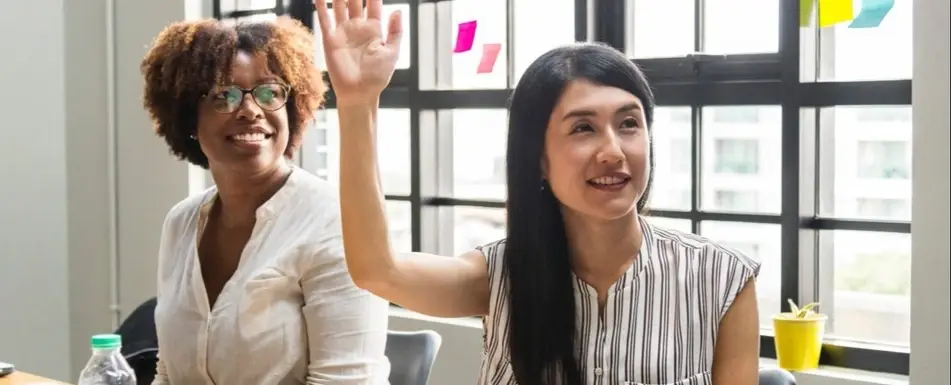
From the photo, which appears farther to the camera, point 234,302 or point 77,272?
point 77,272

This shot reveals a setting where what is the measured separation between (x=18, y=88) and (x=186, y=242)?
247 centimetres

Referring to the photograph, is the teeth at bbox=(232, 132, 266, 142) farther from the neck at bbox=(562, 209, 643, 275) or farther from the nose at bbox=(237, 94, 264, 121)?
the neck at bbox=(562, 209, 643, 275)

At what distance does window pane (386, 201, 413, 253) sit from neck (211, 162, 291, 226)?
1.42 meters

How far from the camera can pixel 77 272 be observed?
181 inches

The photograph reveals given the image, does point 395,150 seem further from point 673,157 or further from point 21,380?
point 21,380

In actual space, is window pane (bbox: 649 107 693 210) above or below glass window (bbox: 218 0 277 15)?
below

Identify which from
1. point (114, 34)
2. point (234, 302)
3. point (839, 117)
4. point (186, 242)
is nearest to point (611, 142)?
point (234, 302)

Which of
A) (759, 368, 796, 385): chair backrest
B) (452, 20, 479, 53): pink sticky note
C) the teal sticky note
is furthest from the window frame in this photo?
(759, 368, 796, 385): chair backrest

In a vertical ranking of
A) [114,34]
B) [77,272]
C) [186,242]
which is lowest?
[77,272]

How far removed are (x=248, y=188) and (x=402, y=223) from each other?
151 centimetres

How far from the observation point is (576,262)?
1.63 meters

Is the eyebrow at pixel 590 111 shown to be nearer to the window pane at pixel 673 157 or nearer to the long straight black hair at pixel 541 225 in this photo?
the long straight black hair at pixel 541 225

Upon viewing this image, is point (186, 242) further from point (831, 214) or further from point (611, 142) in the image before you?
point (831, 214)

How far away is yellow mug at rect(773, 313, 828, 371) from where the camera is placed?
2598 millimetres
